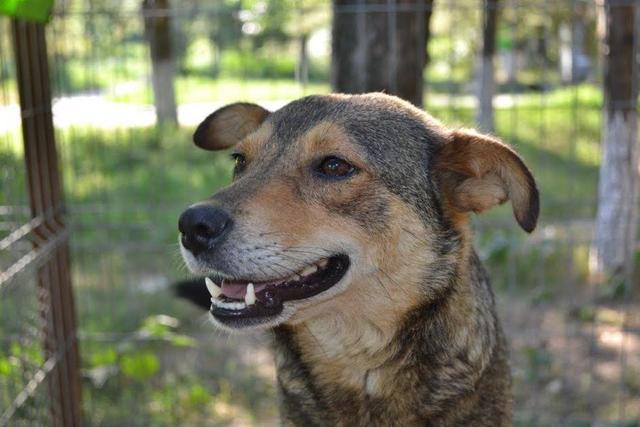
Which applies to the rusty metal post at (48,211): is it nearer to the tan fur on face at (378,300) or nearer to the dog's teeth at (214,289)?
the dog's teeth at (214,289)

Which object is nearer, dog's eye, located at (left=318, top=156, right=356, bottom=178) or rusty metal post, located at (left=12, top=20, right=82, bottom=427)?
dog's eye, located at (left=318, top=156, right=356, bottom=178)

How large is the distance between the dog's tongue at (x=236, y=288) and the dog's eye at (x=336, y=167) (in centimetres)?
50

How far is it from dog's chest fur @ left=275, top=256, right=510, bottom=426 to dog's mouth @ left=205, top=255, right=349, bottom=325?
0.87ft

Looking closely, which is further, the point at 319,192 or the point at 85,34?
the point at 85,34

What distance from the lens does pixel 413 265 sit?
10.8 feet

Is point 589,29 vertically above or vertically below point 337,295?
above

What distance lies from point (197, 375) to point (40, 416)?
1.57 m

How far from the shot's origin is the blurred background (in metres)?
4.79

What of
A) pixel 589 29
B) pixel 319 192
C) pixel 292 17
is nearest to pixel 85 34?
pixel 292 17

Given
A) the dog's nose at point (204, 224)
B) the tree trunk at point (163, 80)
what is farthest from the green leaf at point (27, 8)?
the tree trunk at point (163, 80)

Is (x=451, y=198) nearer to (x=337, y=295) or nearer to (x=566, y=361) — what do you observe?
(x=337, y=295)

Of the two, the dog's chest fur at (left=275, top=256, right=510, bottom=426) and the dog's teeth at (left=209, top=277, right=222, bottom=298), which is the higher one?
the dog's teeth at (left=209, top=277, right=222, bottom=298)

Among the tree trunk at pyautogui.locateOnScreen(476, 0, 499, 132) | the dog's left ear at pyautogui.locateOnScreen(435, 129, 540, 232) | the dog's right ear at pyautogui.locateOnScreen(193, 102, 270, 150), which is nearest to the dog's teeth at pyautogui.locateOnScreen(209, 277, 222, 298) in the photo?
the dog's right ear at pyautogui.locateOnScreen(193, 102, 270, 150)

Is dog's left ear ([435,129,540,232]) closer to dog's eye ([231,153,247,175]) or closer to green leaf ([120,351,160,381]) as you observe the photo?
dog's eye ([231,153,247,175])
